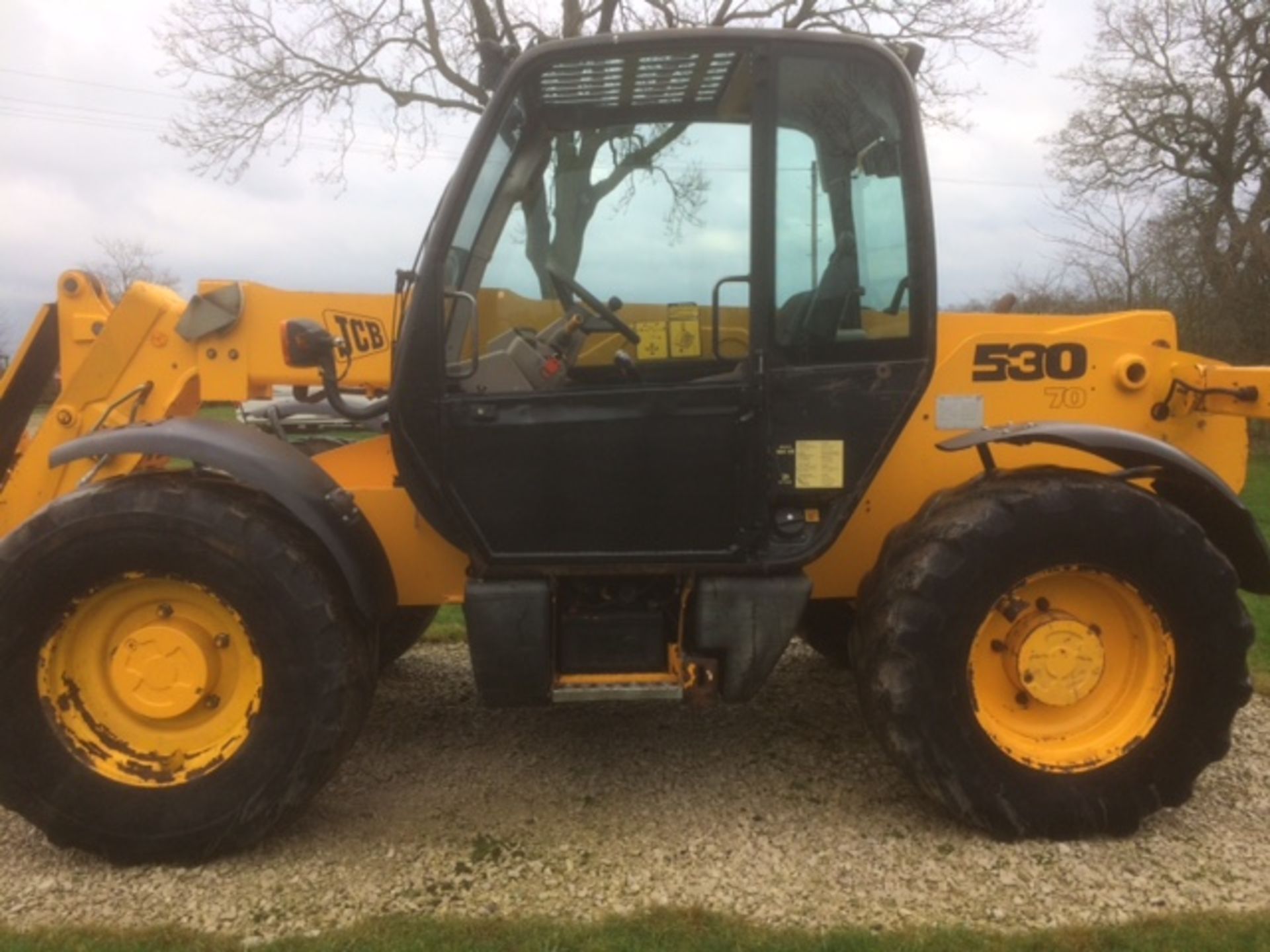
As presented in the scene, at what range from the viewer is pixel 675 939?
307cm

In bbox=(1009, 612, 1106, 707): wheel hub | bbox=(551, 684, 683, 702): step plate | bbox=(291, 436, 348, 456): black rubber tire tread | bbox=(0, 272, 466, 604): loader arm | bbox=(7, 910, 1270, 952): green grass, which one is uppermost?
bbox=(0, 272, 466, 604): loader arm

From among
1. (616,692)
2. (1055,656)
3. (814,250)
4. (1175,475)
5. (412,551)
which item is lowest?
(616,692)

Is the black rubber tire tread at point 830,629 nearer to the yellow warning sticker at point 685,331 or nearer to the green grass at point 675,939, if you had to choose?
the yellow warning sticker at point 685,331

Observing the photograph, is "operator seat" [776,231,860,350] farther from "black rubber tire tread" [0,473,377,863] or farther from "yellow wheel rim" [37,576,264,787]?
"yellow wheel rim" [37,576,264,787]

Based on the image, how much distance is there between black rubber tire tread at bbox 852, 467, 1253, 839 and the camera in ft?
11.6

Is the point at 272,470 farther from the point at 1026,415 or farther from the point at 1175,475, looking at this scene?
the point at 1175,475

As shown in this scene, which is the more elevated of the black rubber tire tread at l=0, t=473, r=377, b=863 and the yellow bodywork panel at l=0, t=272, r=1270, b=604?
the yellow bodywork panel at l=0, t=272, r=1270, b=604

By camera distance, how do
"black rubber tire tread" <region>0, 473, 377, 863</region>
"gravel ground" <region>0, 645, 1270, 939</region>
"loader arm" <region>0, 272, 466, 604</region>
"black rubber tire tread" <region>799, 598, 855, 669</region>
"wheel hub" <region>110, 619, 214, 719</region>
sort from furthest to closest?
"black rubber tire tread" <region>799, 598, 855, 669</region>
"loader arm" <region>0, 272, 466, 604</region>
"wheel hub" <region>110, 619, 214, 719</region>
"black rubber tire tread" <region>0, 473, 377, 863</region>
"gravel ground" <region>0, 645, 1270, 939</region>

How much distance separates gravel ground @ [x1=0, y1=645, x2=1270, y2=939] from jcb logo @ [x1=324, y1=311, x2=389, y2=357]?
1617 millimetres

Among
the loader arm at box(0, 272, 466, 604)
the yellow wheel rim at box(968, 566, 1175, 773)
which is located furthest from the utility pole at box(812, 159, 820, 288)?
the loader arm at box(0, 272, 466, 604)

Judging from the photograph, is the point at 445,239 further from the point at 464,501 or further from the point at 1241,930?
the point at 1241,930

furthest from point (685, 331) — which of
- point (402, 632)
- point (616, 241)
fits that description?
point (402, 632)

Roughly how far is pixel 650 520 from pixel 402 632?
6.42 ft

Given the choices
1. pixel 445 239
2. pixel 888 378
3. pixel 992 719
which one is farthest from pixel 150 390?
pixel 992 719
